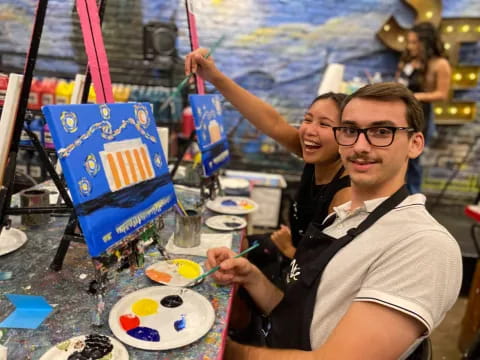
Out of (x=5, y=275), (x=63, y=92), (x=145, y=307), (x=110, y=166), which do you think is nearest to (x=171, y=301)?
(x=145, y=307)

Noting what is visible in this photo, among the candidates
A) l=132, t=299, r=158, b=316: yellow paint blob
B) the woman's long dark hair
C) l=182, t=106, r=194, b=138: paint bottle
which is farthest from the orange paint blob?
the woman's long dark hair

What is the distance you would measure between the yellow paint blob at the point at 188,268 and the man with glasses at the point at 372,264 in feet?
0.31

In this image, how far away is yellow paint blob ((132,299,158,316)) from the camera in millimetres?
953

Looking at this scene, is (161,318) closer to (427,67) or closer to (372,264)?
(372,264)

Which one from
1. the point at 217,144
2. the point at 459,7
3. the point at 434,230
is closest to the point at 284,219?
the point at 217,144

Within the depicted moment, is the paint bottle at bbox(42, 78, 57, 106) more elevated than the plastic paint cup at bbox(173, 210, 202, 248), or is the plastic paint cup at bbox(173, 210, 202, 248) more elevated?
the paint bottle at bbox(42, 78, 57, 106)

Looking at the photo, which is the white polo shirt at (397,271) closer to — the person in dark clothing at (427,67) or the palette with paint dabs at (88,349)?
the palette with paint dabs at (88,349)

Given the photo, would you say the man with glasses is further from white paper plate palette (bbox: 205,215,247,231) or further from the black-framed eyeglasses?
white paper plate palette (bbox: 205,215,247,231)

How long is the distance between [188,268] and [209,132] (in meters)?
0.91

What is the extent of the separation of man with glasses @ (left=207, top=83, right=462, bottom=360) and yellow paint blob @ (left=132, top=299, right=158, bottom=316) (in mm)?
224

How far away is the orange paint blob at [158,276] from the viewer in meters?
1.12

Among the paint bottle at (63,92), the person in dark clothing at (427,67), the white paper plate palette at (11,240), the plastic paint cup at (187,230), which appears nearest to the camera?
the white paper plate palette at (11,240)

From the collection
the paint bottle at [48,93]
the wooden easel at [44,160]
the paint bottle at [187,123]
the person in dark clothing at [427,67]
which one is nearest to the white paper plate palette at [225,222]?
the wooden easel at [44,160]

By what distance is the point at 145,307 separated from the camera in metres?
0.98
